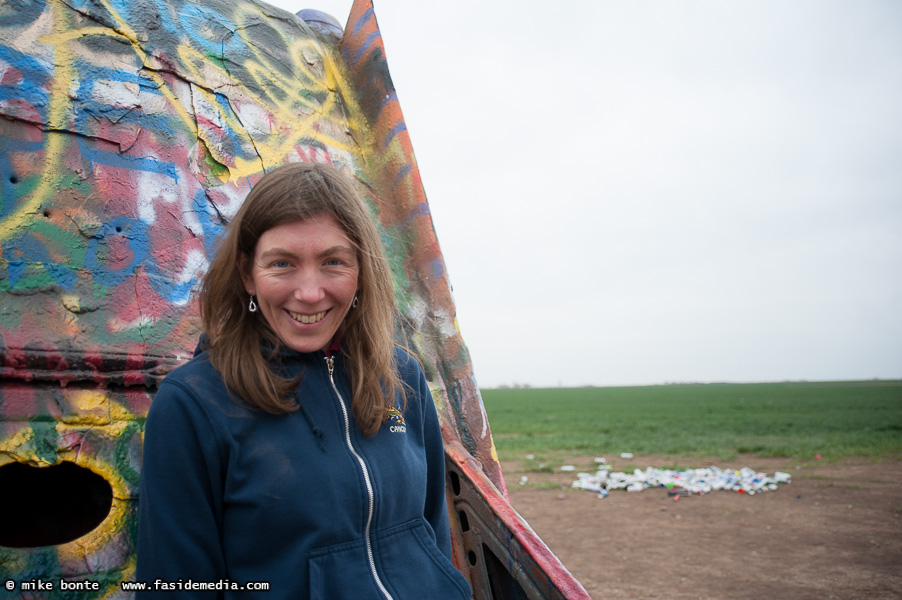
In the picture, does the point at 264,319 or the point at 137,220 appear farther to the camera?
the point at 137,220

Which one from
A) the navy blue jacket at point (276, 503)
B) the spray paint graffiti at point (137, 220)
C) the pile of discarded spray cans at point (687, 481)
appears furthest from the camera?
the pile of discarded spray cans at point (687, 481)

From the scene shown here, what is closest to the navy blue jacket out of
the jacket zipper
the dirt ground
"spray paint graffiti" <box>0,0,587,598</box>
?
the jacket zipper

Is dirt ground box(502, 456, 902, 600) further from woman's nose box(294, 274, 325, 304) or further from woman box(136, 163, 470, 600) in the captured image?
woman's nose box(294, 274, 325, 304)

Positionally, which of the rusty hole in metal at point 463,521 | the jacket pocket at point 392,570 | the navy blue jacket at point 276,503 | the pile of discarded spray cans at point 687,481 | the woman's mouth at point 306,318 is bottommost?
the pile of discarded spray cans at point 687,481

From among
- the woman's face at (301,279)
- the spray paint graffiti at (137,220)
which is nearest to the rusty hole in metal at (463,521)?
the spray paint graffiti at (137,220)

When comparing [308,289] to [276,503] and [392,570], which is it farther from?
[392,570]

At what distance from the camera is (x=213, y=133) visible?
8.66 feet

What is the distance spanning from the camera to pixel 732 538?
22.7ft

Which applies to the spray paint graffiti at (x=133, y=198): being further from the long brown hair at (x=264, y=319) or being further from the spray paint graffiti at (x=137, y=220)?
the long brown hair at (x=264, y=319)

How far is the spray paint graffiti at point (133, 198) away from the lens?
1835 millimetres

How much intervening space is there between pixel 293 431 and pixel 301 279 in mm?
383

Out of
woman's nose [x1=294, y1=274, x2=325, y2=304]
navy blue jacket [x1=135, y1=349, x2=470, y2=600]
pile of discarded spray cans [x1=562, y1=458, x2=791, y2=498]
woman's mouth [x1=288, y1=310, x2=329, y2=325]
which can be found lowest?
pile of discarded spray cans [x1=562, y1=458, x2=791, y2=498]

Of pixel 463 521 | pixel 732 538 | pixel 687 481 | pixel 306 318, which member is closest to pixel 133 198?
pixel 306 318

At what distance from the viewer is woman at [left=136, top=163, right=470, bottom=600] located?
1.26 metres
